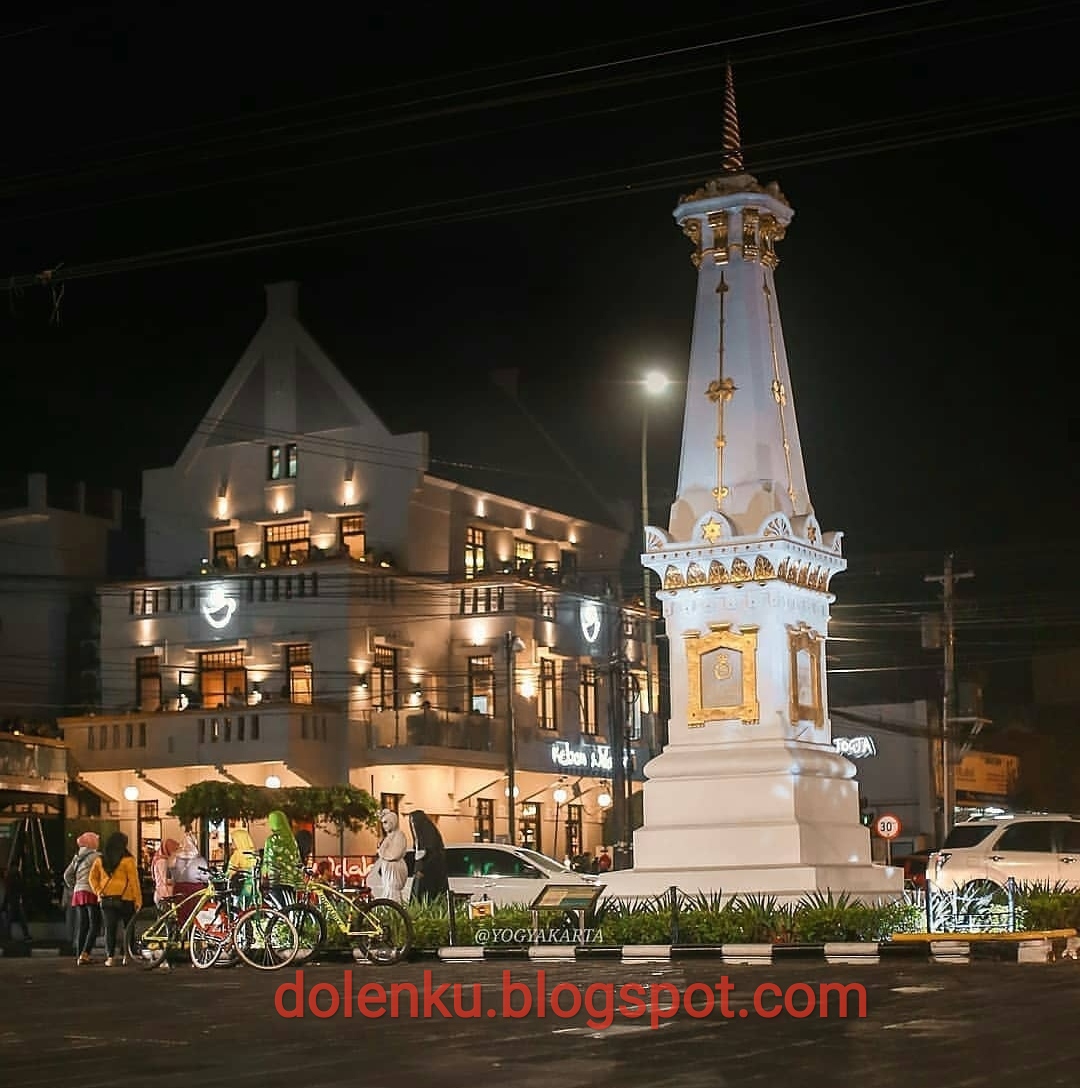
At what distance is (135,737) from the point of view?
2120 inches

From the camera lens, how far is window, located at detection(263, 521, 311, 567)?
55.6 metres

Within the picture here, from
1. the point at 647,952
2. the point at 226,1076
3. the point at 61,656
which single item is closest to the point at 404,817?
the point at 61,656

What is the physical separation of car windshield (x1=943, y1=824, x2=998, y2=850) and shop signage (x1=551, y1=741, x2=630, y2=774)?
2666cm

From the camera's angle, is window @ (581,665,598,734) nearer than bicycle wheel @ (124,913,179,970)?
No

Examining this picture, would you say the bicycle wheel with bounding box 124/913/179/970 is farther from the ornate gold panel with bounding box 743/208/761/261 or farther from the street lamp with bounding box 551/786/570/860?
the street lamp with bounding box 551/786/570/860

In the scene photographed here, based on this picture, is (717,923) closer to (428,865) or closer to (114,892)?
(428,865)

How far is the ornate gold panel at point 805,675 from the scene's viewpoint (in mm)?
27094

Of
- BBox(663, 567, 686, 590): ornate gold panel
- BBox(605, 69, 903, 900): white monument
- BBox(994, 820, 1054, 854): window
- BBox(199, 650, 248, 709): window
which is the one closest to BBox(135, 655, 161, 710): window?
BBox(199, 650, 248, 709): window

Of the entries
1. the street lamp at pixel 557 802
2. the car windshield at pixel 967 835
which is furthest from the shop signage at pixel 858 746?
the car windshield at pixel 967 835

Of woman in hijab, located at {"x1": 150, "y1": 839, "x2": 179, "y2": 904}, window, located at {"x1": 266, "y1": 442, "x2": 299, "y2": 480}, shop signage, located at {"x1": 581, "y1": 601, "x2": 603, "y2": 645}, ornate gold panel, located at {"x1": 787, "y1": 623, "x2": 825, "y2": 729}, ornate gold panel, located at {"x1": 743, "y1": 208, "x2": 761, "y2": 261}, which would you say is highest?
window, located at {"x1": 266, "y1": 442, "x2": 299, "y2": 480}

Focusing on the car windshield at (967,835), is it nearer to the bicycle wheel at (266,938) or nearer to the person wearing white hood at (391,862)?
the person wearing white hood at (391,862)

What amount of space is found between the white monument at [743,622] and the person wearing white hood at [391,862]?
4.19 metres

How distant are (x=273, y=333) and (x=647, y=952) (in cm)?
3752

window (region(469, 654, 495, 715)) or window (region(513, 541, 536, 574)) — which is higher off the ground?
window (region(513, 541, 536, 574))
